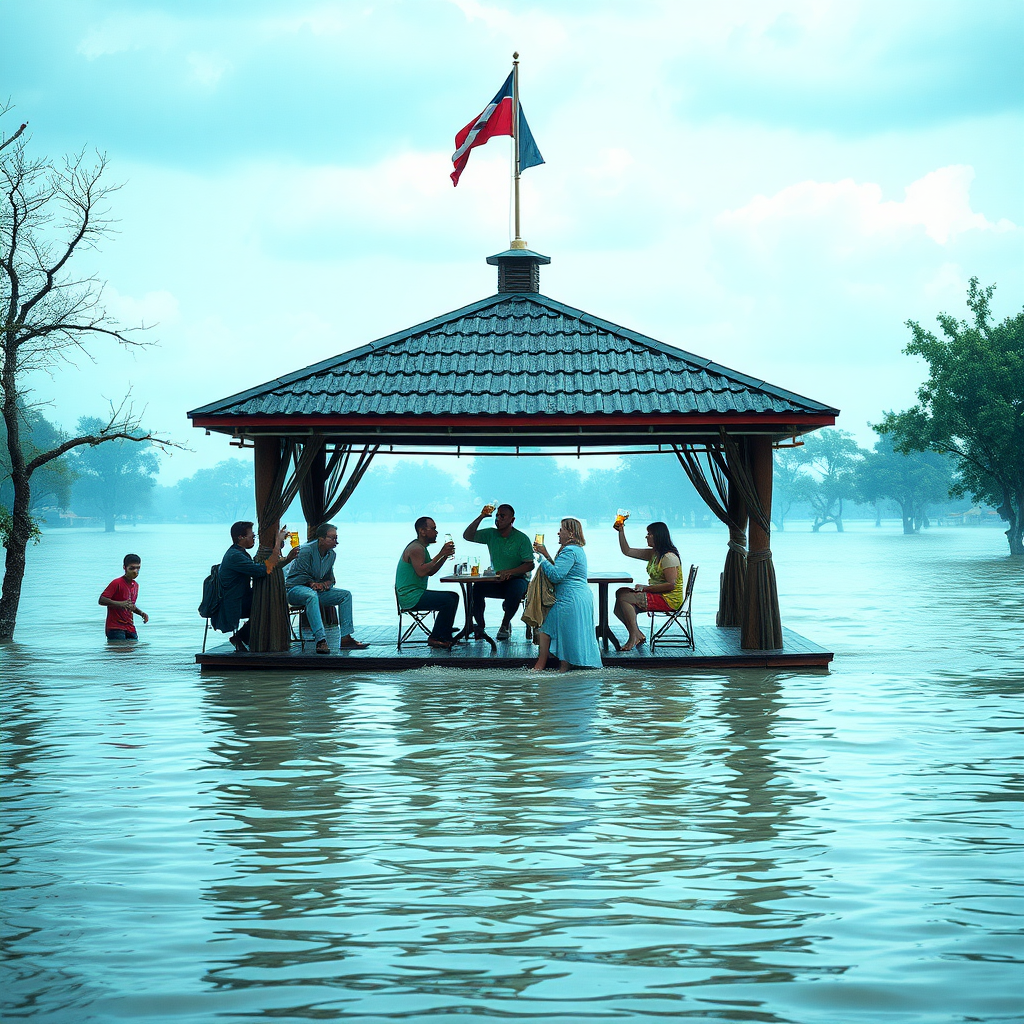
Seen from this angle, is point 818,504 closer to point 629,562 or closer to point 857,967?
point 629,562

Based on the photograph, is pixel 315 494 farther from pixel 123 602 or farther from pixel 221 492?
pixel 221 492

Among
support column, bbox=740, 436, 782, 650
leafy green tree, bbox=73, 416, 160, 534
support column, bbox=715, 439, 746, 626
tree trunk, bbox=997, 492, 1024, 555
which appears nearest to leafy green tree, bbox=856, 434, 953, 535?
tree trunk, bbox=997, 492, 1024, 555

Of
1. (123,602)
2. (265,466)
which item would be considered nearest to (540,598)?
(265,466)

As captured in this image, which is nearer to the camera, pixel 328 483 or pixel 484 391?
pixel 484 391

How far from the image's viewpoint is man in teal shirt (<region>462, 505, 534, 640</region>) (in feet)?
43.1

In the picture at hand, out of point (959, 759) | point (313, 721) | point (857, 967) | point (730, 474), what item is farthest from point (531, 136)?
point (857, 967)

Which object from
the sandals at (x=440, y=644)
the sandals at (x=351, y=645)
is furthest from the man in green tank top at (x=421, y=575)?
the sandals at (x=351, y=645)

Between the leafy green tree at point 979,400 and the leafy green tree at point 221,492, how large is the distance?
136 metres

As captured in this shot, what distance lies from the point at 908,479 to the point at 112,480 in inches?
3151

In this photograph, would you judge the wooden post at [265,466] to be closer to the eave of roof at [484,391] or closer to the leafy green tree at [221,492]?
the eave of roof at [484,391]

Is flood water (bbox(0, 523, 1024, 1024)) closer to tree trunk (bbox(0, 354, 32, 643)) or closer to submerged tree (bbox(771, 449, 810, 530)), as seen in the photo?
tree trunk (bbox(0, 354, 32, 643))

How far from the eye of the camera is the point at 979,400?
45812mm

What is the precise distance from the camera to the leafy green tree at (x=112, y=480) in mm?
129625

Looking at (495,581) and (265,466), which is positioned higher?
(265,466)
